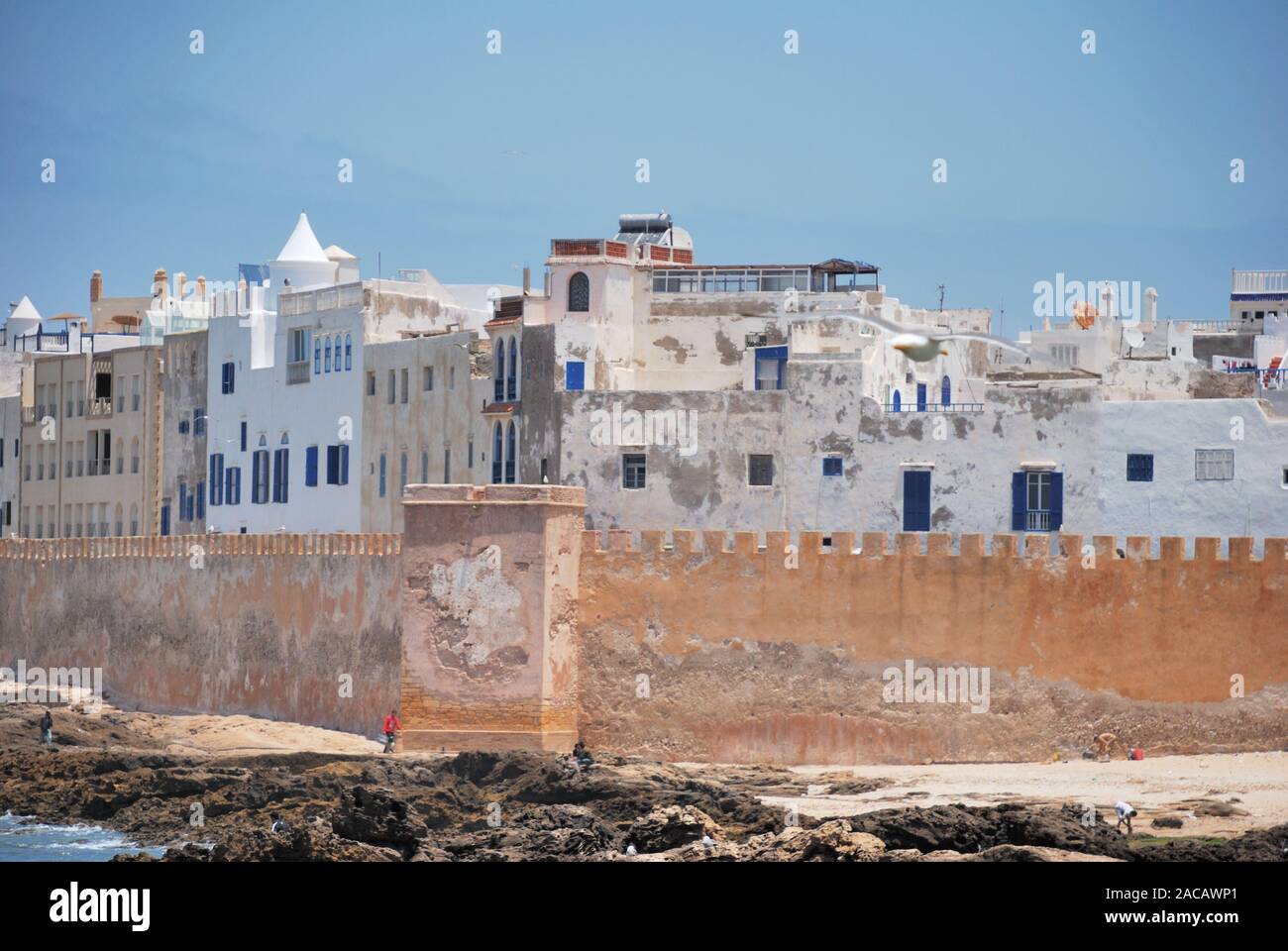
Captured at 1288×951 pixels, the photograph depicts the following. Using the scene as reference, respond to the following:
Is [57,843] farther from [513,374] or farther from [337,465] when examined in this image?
[337,465]

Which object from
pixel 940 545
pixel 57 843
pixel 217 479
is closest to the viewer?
pixel 57 843

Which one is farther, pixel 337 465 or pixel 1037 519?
pixel 337 465

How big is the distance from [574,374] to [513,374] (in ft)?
5.57

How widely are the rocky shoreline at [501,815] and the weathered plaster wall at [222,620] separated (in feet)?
10.3

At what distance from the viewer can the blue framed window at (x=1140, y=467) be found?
162 feet

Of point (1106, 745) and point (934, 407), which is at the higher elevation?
point (934, 407)

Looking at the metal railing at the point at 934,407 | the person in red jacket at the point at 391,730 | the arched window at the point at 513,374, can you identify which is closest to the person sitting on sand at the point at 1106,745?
the metal railing at the point at 934,407

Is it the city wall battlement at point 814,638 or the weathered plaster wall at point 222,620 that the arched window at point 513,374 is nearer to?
the weathered plaster wall at point 222,620

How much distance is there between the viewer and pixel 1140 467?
49.5m

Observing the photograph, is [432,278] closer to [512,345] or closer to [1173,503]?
[512,345]

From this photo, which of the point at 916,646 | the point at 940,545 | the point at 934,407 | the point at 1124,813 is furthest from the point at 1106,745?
the point at 934,407
